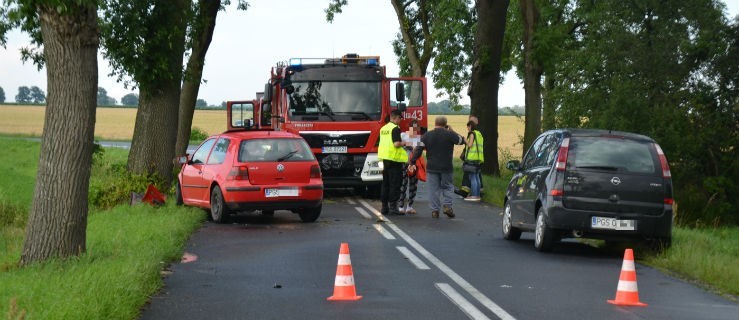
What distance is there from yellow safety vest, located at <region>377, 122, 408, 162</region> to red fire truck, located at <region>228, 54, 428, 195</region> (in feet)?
14.8

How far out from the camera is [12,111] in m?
120

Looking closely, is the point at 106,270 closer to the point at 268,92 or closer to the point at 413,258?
the point at 413,258

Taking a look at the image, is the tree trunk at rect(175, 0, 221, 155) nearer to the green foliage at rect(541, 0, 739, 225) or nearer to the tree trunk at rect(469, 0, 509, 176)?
the tree trunk at rect(469, 0, 509, 176)

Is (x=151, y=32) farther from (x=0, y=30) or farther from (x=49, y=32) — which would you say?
(x=49, y=32)

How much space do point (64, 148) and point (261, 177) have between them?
704 centimetres

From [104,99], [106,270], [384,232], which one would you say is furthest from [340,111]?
[104,99]

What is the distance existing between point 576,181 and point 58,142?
6178 mm

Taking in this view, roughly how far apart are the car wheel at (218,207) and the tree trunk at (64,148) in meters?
6.78

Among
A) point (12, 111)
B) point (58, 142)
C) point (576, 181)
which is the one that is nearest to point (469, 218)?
point (576, 181)

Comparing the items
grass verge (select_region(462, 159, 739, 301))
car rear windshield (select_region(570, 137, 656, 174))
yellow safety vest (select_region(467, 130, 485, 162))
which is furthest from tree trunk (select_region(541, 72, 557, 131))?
car rear windshield (select_region(570, 137, 656, 174))

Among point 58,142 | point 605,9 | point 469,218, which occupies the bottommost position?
point 469,218

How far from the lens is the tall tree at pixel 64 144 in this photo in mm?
12633

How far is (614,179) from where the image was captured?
15141 millimetres

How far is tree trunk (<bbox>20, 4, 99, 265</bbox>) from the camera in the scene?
12664mm
